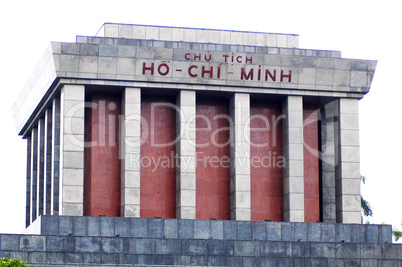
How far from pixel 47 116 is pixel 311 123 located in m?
14.4

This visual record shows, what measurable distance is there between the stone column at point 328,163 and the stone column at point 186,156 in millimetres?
7394

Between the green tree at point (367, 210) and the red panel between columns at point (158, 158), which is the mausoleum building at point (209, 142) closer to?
the red panel between columns at point (158, 158)

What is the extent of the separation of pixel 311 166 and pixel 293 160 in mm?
1918

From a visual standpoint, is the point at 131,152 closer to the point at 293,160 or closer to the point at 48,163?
the point at 48,163

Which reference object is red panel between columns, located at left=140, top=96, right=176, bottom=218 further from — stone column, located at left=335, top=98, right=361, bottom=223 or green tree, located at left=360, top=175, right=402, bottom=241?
green tree, located at left=360, top=175, right=402, bottom=241

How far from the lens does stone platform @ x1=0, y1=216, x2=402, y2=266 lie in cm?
4516

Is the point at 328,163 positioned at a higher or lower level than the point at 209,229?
higher

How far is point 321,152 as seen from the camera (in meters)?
54.5

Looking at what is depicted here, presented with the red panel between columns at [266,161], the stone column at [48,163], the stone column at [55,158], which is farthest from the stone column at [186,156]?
the stone column at [48,163]

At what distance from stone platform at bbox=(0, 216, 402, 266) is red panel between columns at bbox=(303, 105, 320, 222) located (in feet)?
11.6

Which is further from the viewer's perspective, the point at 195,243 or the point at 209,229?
the point at 209,229

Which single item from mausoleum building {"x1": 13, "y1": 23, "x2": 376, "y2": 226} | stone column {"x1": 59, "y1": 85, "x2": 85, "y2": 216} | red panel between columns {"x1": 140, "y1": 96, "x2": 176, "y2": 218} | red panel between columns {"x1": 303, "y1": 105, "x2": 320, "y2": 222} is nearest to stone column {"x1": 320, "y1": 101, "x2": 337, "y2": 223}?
mausoleum building {"x1": 13, "y1": 23, "x2": 376, "y2": 226}

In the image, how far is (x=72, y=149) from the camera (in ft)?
164

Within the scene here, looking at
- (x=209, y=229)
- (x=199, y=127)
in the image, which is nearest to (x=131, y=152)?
(x=199, y=127)
